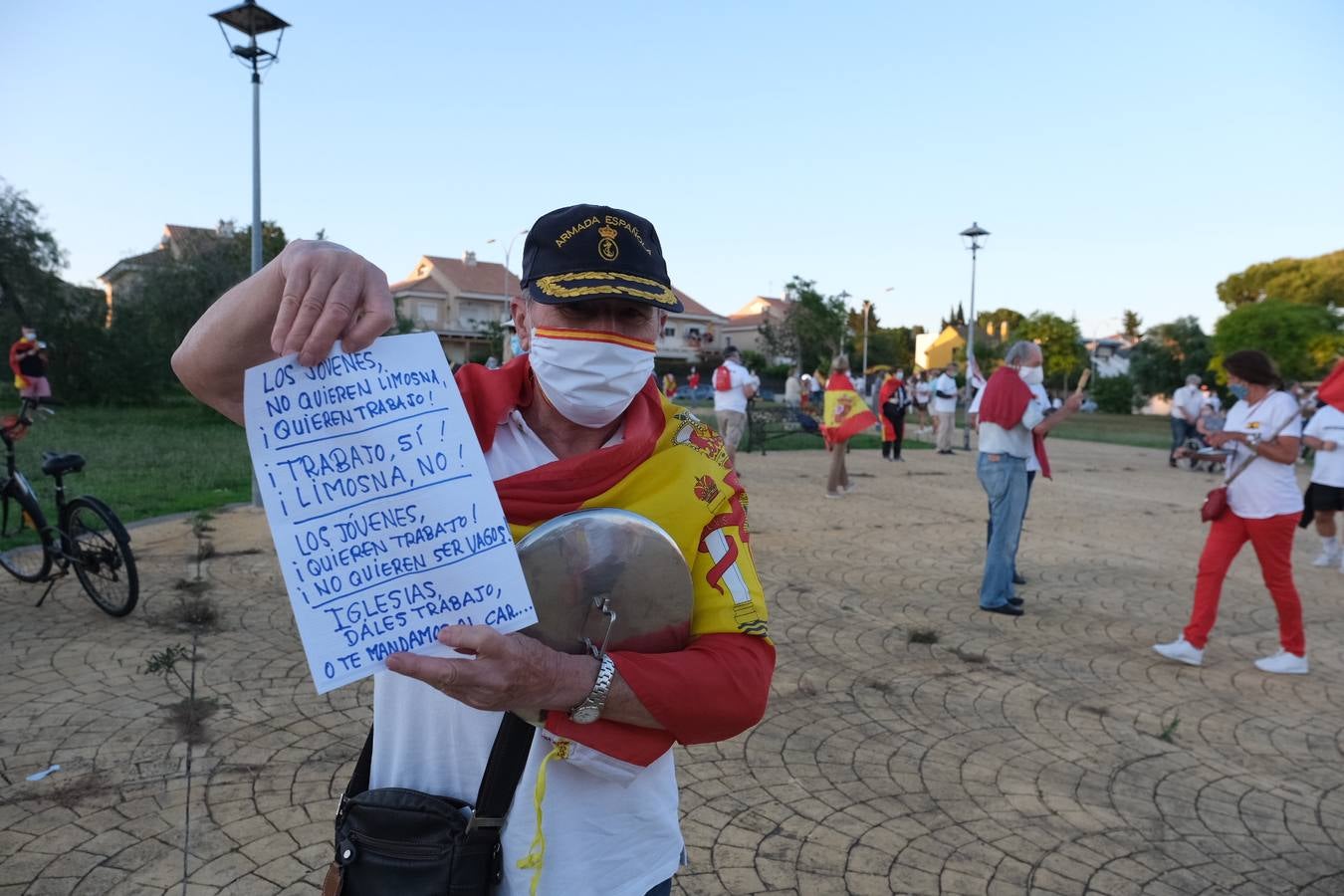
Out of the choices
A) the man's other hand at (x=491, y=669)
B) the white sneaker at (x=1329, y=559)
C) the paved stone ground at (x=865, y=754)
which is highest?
the man's other hand at (x=491, y=669)

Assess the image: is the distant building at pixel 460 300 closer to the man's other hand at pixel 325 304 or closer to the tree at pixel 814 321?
the tree at pixel 814 321

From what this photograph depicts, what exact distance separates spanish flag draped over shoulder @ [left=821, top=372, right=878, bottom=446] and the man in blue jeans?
501cm

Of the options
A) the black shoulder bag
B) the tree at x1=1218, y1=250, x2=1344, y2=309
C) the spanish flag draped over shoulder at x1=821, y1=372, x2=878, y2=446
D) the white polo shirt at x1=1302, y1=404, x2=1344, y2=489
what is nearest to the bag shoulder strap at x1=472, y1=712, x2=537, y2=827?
the black shoulder bag

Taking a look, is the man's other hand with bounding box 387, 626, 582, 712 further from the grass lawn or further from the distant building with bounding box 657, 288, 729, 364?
the distant building with bounding box 657, 288, 729, 364

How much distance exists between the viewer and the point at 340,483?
1.29 metres

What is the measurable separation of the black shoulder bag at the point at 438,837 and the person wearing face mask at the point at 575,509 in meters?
0.04

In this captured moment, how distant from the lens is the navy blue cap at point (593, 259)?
1555mm

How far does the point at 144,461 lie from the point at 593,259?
1542 centimetres

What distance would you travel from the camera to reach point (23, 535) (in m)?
6.84

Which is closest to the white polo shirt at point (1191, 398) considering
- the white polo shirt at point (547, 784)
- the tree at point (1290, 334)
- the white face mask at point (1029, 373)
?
the white face mask at point (1029, 373)

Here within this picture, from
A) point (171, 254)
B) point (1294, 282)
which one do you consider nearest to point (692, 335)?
point (1294, 282)

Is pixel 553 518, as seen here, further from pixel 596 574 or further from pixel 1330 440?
pixel 1330 440

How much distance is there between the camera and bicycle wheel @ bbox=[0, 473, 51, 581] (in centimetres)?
632

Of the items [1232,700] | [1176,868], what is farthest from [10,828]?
[1232,700]
